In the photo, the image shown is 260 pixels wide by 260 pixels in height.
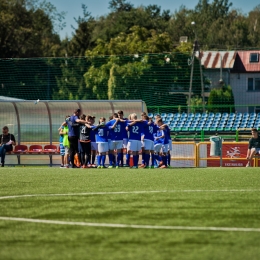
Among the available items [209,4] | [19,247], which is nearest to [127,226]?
[19,247]

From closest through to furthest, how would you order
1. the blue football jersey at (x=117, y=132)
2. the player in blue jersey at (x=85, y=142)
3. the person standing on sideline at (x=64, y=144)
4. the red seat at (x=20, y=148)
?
the player in blue jersey at (x=85, y=142)
the blue football jersey at (x=117, y=132)
the person standing on sideline at (x=64, y=144)
the red seat at (x=20, y=148)

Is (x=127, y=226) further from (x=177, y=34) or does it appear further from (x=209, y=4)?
(x=209, y=4)

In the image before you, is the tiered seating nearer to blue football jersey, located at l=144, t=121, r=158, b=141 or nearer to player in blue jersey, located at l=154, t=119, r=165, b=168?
player in blue jersey, located at l=154, t=119, r=165, b=168

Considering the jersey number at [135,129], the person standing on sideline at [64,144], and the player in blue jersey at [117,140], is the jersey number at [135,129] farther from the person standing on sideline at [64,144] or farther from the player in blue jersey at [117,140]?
the person standing on sideline at [64,144]

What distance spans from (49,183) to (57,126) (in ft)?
44.5

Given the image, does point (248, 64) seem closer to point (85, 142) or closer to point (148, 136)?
point (148, 136)

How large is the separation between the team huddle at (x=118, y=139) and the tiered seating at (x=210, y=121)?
18.2 meters

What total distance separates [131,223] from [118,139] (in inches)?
623

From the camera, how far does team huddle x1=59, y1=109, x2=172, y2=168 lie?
22172 millimetres

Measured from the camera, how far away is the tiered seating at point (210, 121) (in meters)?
42.0

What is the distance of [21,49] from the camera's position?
75625 millimetres

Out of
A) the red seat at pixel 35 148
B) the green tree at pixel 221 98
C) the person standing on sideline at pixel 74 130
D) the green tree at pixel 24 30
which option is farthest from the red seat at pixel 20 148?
the green tree at pixel 24 30

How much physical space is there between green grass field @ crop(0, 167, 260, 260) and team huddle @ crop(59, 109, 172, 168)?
10341 mm

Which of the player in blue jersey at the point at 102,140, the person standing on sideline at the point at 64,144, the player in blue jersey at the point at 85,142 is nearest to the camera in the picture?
the player in blue jersey at the point at 85,142
